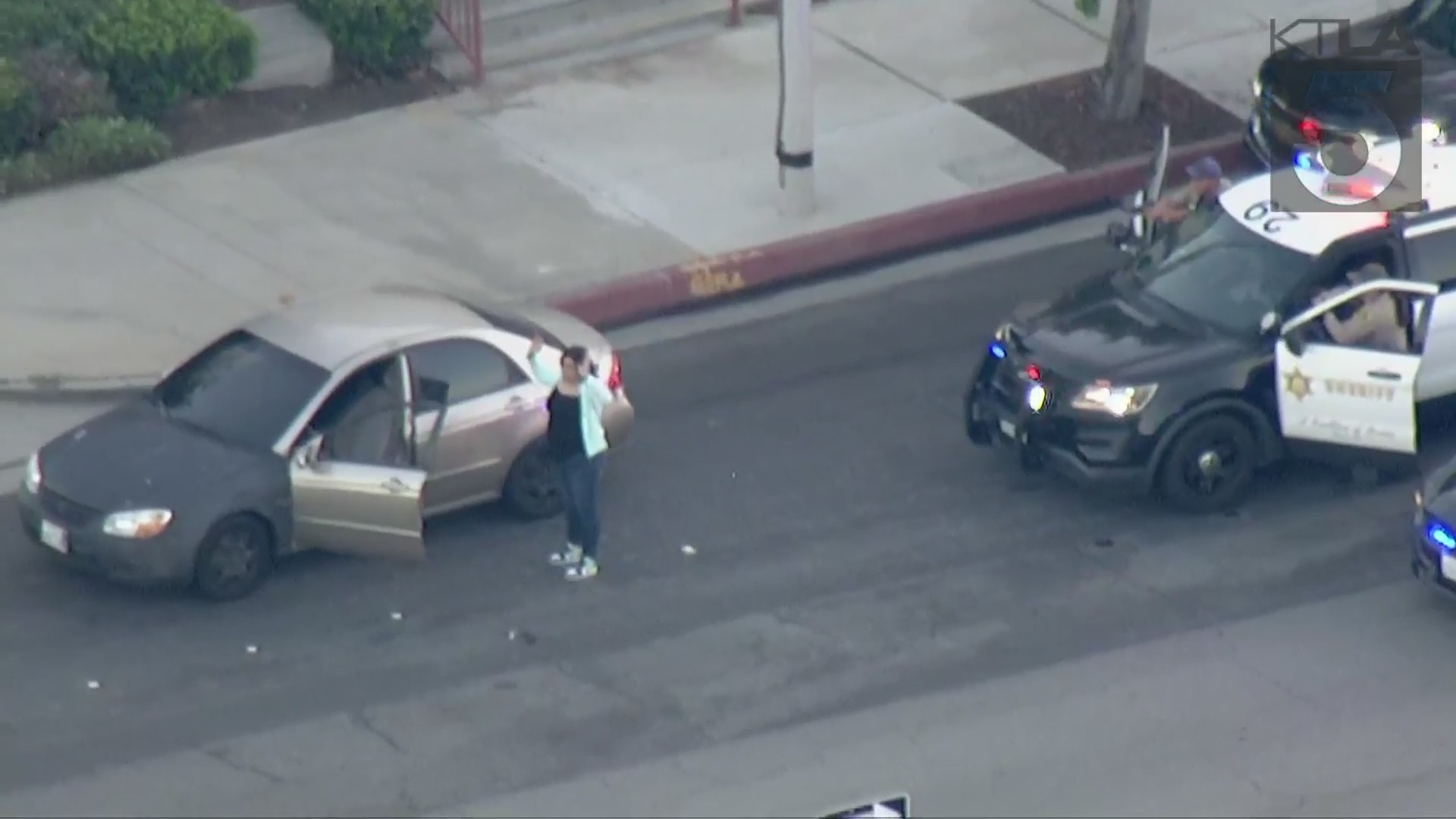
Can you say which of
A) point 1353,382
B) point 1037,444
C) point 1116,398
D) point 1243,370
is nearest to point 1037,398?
point 1037,444

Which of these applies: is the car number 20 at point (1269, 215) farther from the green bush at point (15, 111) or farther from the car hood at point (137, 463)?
the green bush at point (15, 111)

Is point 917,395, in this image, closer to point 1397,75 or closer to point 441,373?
point 441,373

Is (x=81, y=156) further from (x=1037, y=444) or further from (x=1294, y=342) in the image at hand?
(x=1294, y=342)

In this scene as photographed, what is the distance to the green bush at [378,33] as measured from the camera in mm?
22578

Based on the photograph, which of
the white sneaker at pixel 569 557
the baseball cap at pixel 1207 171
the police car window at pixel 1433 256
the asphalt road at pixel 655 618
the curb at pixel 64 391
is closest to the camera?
the asphalt road at pixel 655 618

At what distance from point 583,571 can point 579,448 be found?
717 millimetres

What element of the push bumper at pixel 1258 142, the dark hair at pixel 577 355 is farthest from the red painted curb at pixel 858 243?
the dark hair at pixel 577 355

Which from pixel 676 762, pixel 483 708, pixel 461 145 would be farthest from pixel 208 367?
pixel 461 145

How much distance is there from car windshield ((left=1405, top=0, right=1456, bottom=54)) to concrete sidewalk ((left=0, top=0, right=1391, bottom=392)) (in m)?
1.60

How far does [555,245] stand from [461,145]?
7.19 ft

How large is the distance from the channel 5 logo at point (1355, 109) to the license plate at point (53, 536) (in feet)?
25.5

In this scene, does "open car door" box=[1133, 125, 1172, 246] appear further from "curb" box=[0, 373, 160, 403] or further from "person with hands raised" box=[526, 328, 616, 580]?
"curb" box=[0, 373, 160, 403]

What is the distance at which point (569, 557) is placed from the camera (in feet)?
50.5

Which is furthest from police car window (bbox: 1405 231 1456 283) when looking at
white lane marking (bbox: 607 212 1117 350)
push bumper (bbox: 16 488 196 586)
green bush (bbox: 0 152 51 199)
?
green bush (bbox: 0 152 51 199)
